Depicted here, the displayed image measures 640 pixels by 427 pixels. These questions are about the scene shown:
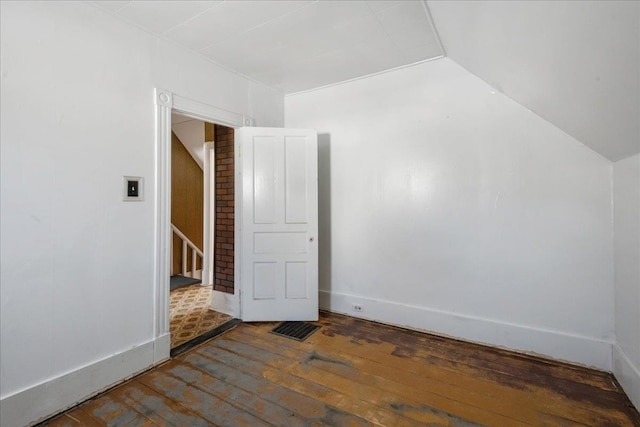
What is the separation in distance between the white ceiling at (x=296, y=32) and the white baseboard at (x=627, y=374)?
2691 millimetres

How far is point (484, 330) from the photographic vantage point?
8.30 feet

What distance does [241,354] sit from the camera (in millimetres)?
2406

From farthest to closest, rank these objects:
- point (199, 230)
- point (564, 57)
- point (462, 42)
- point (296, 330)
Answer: point (199, 230), point (296, 330), point (462, 42), point (564, 57)

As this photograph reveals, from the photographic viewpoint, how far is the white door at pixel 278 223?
3025 mm

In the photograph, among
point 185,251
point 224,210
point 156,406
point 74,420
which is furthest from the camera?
point 185,251

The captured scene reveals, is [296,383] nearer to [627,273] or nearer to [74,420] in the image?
[74,420]

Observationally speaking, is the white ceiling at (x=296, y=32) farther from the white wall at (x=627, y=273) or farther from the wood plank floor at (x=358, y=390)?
the wood plank floor at (x=358, y=390)

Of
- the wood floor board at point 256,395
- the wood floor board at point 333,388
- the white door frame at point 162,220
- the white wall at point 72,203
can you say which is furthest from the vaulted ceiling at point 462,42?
the wood floor board at point 256,395

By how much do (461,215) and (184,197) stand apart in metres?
4.33

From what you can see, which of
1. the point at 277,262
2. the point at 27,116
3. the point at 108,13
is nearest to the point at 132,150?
the point at 27,116

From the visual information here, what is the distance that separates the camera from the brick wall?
3396 millimetres

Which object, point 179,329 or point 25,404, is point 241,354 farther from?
point 25,404

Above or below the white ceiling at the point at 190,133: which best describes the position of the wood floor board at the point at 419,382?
below

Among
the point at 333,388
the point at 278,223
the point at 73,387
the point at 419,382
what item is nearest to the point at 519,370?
the point at 419,382
